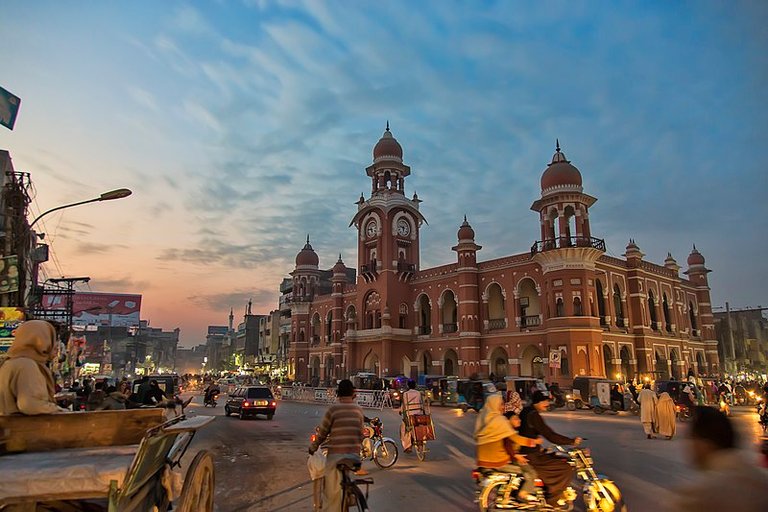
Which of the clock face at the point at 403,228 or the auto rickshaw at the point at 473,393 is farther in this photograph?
the clock face at the point at 403,228

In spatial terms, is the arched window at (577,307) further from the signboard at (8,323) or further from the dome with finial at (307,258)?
the dome with finial at (307,258)

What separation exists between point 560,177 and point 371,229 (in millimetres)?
18184

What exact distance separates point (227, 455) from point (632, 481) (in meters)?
8.48

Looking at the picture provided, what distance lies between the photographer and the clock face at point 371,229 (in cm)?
4597

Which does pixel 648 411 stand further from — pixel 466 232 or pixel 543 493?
pixel 466 232

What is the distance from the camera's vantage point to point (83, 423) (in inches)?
160

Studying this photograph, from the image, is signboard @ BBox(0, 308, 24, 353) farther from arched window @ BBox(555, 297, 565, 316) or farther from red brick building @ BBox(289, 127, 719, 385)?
arched window @ BBox(555, 297, 565, 316)

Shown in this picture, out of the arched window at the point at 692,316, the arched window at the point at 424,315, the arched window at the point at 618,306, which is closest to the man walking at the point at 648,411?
the arched window at the point at 618,306

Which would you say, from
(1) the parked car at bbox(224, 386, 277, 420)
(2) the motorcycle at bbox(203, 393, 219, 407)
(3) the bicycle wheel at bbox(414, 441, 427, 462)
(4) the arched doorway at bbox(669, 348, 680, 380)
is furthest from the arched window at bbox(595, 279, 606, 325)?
(3) the bicycle wheel at bbox(414, 441, 427, 462)

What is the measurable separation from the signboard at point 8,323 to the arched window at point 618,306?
34.5 meters

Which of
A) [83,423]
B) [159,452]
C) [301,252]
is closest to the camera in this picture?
[159,452]


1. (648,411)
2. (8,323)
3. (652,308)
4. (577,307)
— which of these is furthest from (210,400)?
(652,308)

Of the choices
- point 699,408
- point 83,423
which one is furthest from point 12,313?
point 699,408

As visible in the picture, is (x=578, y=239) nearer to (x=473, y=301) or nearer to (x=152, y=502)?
(x=473, y=301)
